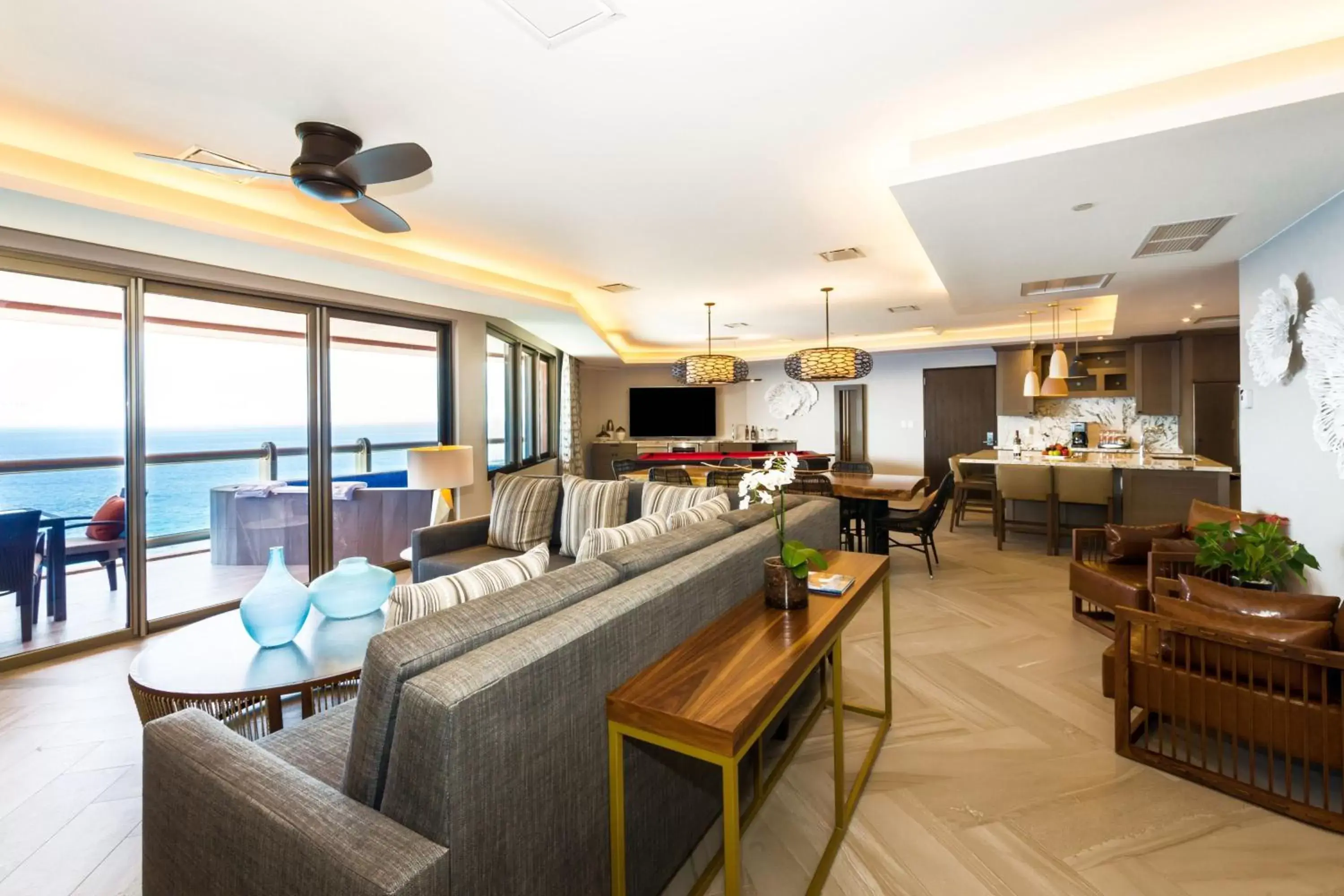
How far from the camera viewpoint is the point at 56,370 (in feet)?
10.9

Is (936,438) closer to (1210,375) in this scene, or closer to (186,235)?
(1210,375)

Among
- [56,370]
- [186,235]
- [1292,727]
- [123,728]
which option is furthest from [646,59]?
[56,370]

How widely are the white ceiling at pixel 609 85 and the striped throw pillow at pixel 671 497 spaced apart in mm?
1637

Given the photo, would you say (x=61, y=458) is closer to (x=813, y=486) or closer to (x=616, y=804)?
(x=616, y=804)

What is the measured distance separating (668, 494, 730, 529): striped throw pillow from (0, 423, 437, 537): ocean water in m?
3.27

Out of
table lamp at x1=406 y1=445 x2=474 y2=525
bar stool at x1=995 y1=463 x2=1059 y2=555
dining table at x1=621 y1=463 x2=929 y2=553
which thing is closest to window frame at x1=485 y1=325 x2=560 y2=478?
table lamp at x1=406 y1=445 x2=474 y2=525

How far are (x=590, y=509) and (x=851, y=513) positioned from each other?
2.52 metres

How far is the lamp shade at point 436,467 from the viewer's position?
3.95 metres

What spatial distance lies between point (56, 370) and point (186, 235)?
1122mm

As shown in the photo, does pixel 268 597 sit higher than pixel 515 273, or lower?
lower

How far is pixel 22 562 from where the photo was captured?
128 inches

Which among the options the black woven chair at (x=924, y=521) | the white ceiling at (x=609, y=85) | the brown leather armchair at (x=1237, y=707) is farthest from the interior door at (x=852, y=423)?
the brown leather armchair at (x=1237, y=707)

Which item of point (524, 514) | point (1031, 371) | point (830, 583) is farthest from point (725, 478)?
point (1031, 371)

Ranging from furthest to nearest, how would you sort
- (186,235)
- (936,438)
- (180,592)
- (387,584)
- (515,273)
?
(936,438) → (515,273) → (180,592) → (186,235) → (387,584)
